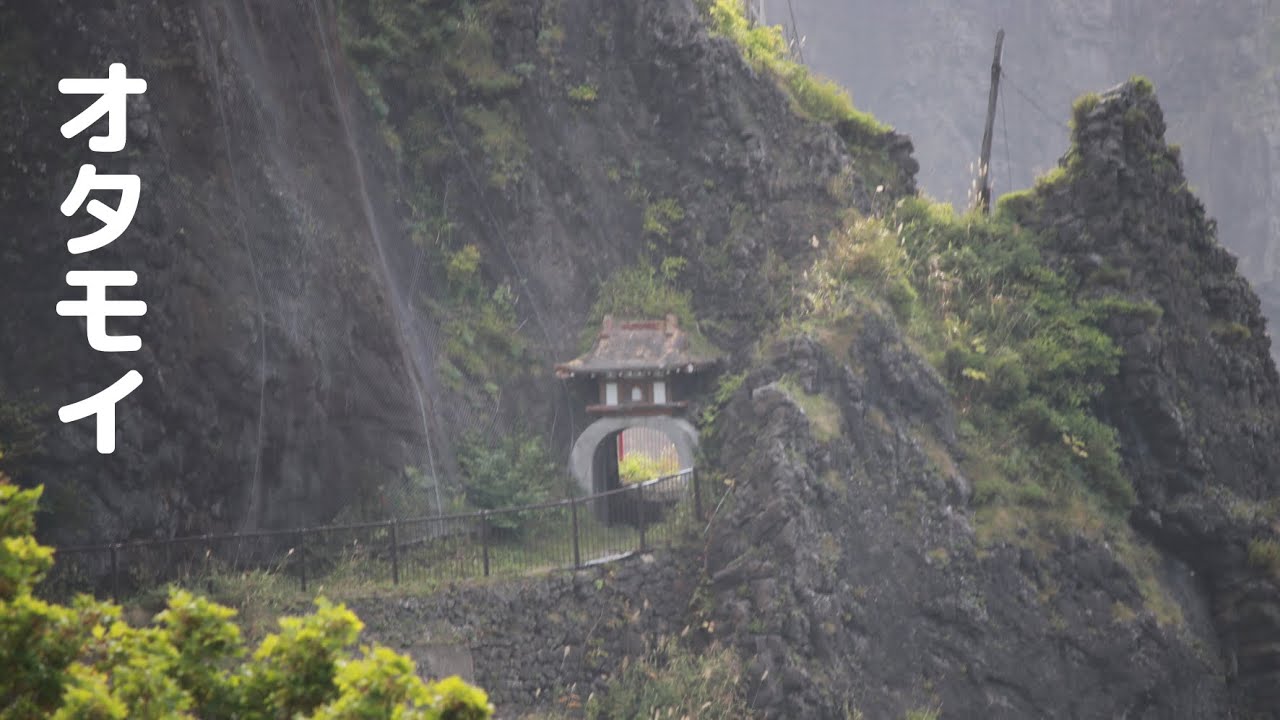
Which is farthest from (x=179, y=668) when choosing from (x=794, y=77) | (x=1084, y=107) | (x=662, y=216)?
(x=1084, y=107)

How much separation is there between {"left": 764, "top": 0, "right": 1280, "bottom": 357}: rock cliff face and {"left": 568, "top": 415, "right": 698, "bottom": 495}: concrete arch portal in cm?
5146

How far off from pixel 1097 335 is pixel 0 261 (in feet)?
64.9

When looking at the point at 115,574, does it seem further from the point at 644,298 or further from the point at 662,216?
the point at 662,216

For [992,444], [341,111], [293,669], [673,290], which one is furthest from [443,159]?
[293,669]

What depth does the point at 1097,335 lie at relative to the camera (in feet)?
89.1

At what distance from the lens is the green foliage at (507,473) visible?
23.8m

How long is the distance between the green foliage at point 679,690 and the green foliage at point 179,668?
11.5 metres

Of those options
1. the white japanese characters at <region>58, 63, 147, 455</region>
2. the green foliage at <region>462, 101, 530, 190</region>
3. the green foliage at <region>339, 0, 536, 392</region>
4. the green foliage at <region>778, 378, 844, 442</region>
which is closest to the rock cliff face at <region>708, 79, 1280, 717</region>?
the green foliage at <region>778, 378, 844, 442</region>

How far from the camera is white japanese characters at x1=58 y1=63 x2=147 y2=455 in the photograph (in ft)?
60.3

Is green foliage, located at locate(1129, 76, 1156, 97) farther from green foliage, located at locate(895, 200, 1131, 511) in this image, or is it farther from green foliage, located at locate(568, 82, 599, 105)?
green foliage, located at locate(568, 82, 599, 105)

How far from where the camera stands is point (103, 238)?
18.5 m

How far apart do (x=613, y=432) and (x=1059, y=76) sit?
62.0 meters

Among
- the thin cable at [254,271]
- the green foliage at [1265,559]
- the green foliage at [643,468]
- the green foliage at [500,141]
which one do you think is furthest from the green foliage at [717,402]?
the green foliage at [1265,559]

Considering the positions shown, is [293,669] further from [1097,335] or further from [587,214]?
[1097,335]
